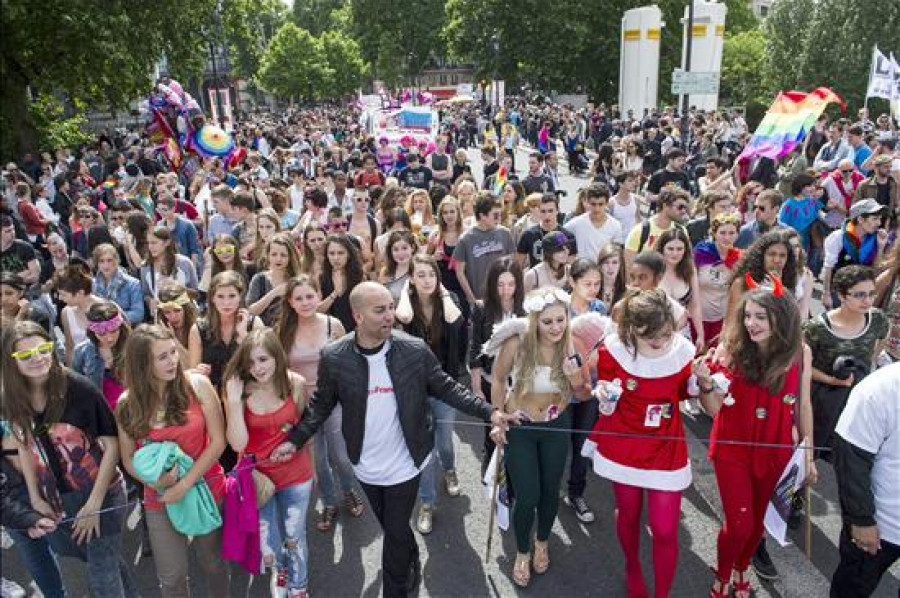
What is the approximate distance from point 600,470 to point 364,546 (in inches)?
65.6

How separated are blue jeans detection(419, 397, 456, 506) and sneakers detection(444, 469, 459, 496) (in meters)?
0.04

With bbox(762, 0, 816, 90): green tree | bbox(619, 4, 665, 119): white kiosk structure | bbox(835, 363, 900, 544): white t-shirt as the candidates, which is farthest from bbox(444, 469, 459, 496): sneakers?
bbox(762, 0, 816, 90): green tree

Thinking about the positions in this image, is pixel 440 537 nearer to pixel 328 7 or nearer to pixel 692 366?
pixel 692 366

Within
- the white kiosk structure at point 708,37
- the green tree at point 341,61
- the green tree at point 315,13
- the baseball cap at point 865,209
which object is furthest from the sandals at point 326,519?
the green tree at point 315,13

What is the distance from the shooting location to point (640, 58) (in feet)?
105

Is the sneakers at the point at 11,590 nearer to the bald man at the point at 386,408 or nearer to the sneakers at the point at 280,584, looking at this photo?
the sneakers at the point at 280,584

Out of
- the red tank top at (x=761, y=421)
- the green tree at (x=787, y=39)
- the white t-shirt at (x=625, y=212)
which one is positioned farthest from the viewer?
the green tree at (x=787, y=39)

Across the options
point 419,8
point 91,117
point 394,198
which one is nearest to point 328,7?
point 419,8

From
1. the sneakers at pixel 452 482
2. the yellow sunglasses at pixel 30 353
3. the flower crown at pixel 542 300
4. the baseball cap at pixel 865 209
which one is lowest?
the sneakers at pixel 452 482

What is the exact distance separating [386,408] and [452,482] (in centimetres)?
167

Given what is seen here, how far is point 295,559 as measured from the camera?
3.65 metres

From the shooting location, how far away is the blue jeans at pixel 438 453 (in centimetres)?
443

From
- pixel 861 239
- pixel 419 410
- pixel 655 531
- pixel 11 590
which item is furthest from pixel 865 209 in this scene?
pixel 11 590

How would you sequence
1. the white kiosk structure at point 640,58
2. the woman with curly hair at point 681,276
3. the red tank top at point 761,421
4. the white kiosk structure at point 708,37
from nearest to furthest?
the red tank top at point 761,421, the woman with curly hair at point 681,276, the white kiosk structure at point 708,37, the white kiosk structure at point 640,58
